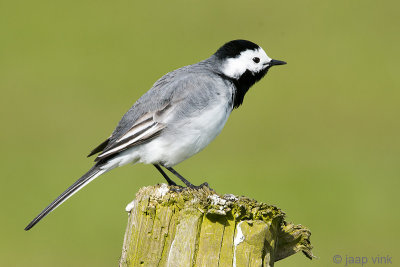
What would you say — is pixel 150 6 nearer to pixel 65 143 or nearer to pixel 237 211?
pixel 65 143

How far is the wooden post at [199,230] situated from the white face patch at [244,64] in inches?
130

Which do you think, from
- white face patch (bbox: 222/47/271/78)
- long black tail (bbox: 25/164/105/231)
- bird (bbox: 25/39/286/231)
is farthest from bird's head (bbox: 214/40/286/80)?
long black tail (bbox: 25/164/105/231)

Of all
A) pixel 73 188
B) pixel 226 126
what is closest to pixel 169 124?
pixel 73 188

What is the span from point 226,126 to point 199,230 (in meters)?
12.1

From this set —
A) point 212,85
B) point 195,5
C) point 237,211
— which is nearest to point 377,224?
point 212,85

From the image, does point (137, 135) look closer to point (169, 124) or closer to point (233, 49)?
point (169, 124)

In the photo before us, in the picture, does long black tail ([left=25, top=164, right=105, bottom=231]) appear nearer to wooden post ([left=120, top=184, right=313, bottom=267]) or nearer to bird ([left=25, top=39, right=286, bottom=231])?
bird ([left=25, top=39, right=286, bottom=231])

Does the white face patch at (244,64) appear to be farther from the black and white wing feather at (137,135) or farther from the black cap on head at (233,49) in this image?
the black and white wing feather at (137,135)

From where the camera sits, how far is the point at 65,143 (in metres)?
17.1

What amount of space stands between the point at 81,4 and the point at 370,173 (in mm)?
12075

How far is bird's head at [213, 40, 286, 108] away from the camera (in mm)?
8883

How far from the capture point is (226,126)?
57.7 feet

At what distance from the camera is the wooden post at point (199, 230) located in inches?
214

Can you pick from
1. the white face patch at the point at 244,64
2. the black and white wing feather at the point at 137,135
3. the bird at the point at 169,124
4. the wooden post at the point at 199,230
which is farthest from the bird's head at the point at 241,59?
the wooden post at the point at 199,230
